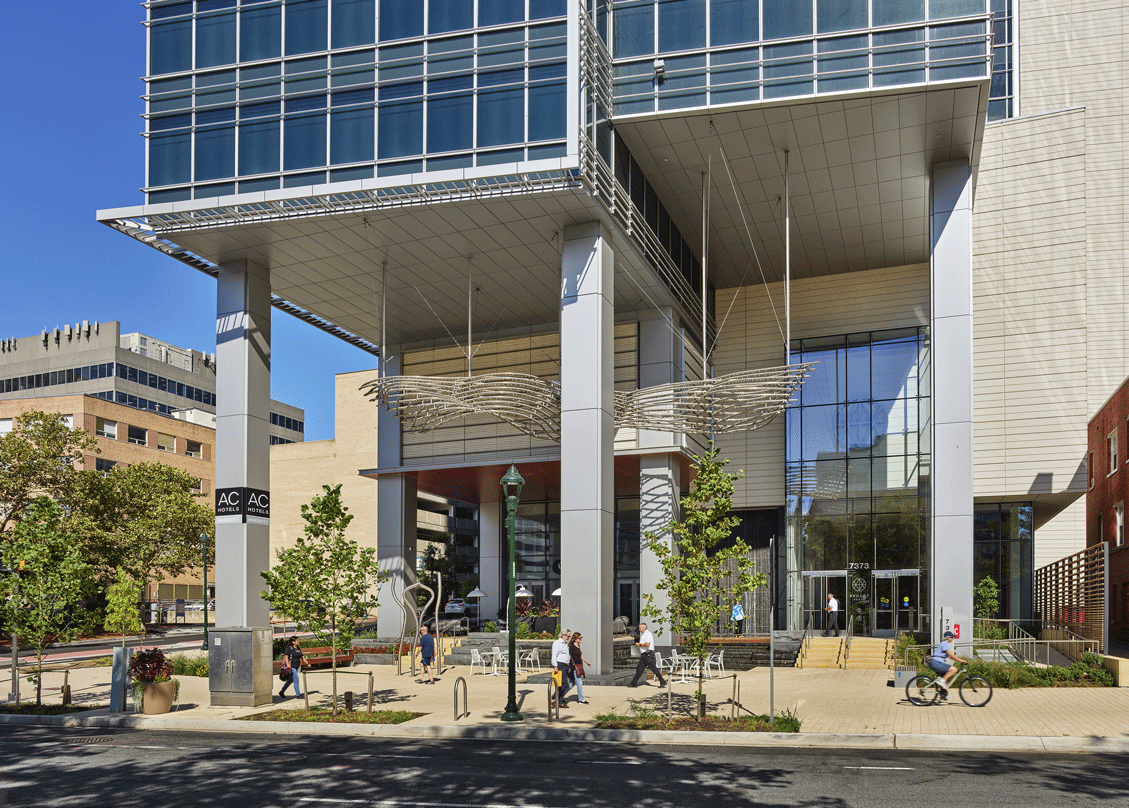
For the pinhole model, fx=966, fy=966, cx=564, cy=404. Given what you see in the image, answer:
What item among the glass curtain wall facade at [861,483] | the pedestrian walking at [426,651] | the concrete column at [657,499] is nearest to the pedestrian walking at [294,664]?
the pedestrian walking at [426,651]

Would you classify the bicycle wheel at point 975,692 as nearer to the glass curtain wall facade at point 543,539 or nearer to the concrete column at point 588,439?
the concrete column at point 588,439

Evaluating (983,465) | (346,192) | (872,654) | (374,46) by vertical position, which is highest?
(374,46)

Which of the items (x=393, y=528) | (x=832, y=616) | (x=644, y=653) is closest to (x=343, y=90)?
(x=644, y=653)

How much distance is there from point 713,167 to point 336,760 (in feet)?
70.1

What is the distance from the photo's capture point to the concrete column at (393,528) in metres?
39.0

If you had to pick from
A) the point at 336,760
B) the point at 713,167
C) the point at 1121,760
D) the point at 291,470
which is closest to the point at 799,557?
the point at 713,167

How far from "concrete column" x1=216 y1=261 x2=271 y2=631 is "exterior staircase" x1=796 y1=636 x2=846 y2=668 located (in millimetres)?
17278

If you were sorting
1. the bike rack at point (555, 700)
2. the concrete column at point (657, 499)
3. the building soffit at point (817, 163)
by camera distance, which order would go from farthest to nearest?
the concrete column at point (657, 499) < the building soffit at point (817, 163) < the bike rack at point (555, 700)

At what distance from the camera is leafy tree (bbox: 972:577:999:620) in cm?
3884

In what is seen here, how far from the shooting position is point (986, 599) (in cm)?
3894

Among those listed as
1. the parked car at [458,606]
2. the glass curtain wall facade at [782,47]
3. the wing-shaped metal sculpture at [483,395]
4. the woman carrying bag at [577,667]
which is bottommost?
the parked car at [458,606]

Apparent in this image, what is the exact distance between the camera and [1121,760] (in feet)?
46.4

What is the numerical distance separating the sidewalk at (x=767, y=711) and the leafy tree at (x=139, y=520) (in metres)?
29.9

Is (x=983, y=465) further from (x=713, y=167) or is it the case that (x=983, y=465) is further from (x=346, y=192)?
(x=346, y=192)
